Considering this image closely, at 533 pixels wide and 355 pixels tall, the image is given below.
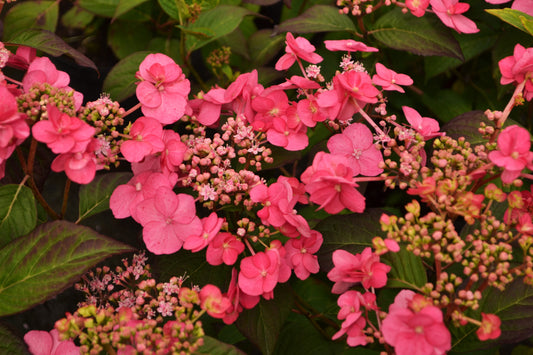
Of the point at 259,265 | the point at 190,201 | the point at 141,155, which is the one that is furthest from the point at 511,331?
the point at 141,155

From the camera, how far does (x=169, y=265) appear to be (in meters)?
1.03

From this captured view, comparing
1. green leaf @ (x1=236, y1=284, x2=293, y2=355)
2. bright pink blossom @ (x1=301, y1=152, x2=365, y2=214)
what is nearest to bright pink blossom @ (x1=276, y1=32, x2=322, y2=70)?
bright pink blossom @ (x1=301, y1=152, x2=365, y2=214)

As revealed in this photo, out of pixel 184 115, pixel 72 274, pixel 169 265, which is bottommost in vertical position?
pixel 169 265

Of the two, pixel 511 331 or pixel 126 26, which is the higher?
pixel 126 26

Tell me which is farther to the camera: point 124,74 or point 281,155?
point 124,74

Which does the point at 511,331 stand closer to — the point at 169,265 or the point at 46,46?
the point at 169,265

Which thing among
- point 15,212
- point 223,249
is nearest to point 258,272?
point 223,249

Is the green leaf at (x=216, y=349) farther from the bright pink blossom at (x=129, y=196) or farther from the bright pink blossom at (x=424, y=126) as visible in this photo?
the bright pink blossom at (x=424, y=126)

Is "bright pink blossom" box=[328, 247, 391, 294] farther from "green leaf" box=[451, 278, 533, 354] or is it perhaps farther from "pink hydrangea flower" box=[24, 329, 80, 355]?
"pink hydrangea flower" box=[24, 329, 80, 355]

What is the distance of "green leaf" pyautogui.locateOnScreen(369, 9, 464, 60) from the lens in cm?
118

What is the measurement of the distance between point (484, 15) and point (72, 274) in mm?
1301

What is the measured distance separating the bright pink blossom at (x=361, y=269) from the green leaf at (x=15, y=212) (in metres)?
0.61

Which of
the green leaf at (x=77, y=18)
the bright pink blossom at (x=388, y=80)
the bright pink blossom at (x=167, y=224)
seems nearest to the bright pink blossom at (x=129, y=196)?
the bright pink blossom at (x=167, y=224)

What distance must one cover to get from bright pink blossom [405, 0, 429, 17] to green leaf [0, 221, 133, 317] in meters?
0.82
